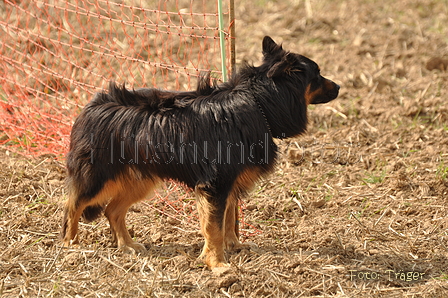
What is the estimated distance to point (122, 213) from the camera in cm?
462

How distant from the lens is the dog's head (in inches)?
163

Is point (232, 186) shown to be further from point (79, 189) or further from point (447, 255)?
point (447, 255)

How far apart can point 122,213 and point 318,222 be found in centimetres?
180

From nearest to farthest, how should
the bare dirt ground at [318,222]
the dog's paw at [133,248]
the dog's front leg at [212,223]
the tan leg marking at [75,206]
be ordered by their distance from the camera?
the bare dirt ground at [318,222] < the dog's front leg at [212,223] < the tan leg marking at [75,206] < the dog's paw at [133,248]

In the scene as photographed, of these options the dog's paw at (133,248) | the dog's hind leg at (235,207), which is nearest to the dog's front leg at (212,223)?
the dog's hind leg at (235,207)

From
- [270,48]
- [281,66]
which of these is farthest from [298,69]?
[270,48]

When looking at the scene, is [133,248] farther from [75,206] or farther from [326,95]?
[326,95]

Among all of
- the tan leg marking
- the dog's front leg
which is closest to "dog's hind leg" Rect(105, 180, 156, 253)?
the tan leg marking

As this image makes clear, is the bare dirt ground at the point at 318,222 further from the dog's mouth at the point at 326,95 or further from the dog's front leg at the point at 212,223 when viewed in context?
the dog's mouth at the point at 326,95

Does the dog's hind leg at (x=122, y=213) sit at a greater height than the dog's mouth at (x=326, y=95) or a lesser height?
lesser

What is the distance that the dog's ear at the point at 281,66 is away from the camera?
13.5 ft

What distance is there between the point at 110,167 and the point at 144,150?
1.07 ft

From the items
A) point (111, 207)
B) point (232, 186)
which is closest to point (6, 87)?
point (111, 207)

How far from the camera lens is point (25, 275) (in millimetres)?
3951
